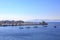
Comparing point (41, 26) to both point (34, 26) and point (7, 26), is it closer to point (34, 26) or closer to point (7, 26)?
point (34, 26)

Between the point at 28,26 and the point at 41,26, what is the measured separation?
1890mm

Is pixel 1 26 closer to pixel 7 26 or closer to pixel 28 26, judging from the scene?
pixel 7 26

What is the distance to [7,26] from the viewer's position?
16516 millimetres

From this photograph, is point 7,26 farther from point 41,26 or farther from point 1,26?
point 41,26

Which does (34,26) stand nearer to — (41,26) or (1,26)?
(41,26)

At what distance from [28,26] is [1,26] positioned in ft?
12.5

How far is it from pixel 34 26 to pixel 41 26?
3.37 feet

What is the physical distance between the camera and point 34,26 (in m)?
17.2

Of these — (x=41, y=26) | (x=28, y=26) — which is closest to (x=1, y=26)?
(x=28, y=26)

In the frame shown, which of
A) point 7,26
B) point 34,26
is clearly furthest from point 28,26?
point 7,26

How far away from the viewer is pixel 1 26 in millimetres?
16359

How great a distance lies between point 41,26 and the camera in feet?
55.8

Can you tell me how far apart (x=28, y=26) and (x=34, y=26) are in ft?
2.98
